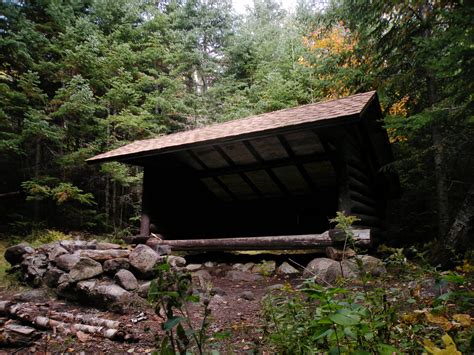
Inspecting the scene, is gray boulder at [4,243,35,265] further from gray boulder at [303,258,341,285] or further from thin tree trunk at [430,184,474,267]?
thin tree trunk at [430,184,474,267]

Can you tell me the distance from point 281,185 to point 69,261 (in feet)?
18.0

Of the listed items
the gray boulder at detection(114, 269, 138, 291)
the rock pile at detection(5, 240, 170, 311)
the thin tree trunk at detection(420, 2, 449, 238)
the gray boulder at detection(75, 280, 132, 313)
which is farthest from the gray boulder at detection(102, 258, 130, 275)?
the thin tree trunk at detection(420, 2, 449, 238)

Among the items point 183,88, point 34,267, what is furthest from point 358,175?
point 183,88

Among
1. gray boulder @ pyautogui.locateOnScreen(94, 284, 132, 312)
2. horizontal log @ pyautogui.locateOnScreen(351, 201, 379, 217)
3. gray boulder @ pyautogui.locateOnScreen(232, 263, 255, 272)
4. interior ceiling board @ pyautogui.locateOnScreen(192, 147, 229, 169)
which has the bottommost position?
gray boulder @ pyautogui.locateOnScreen(232, 263, 255, 272)

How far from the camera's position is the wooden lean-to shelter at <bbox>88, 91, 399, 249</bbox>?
6.21 meters

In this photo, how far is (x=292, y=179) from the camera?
851 centimetres

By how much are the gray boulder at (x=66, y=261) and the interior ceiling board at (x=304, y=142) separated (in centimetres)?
460

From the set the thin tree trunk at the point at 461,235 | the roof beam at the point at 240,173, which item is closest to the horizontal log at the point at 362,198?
the thin tree trunk at the point at 461,235

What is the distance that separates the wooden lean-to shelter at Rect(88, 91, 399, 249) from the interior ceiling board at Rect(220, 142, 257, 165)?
0.03 meters

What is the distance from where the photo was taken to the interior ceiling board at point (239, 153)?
7439mm

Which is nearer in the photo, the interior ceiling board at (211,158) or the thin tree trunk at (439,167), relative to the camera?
the thin tree trunk at (439,167)

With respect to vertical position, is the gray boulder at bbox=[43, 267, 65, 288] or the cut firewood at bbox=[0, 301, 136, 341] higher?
the gray boulder at bbox=[43, 267, 65, 288]

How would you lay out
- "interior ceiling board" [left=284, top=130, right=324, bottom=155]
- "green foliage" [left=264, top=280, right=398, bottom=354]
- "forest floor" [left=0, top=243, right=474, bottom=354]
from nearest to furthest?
"green foliage" [left=264, top=280, right=398, bottom=354] → "forest floor" [left=0, top=243, right=474, bottom=354] → "interior ceiling board" [left=284, top=130, right=324, bottom=155]

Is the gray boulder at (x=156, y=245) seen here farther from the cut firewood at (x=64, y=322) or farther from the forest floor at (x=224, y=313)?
the cut firewood at (x=64, y=322)
